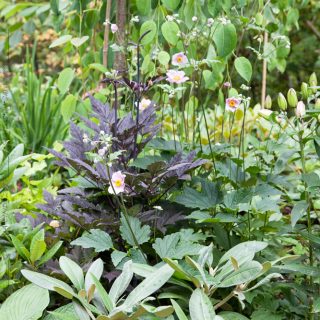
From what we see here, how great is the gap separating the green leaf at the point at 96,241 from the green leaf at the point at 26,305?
15cm

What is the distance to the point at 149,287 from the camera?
1.24m

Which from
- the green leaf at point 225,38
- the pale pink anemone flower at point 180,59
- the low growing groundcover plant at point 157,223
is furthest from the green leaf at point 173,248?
the green leaf at point 225,38

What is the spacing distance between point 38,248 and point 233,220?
20.2 inches

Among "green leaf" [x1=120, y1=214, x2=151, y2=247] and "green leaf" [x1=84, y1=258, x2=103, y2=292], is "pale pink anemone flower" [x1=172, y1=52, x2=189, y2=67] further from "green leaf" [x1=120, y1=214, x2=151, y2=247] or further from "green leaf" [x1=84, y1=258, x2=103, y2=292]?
"green leaf" [x1=84, y1=258, x2=103, y2=292]

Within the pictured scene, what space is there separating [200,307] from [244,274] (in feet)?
0.43

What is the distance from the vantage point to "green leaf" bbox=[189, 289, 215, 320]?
1229 millimetres

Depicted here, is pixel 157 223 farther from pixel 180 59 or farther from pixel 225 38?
pixel 225 38

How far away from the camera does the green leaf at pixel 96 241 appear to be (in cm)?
146

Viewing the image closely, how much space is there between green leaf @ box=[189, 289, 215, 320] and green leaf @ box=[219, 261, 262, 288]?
6 centimetres

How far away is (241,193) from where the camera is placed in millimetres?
1609

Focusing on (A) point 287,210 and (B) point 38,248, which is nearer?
(B) point 38,248

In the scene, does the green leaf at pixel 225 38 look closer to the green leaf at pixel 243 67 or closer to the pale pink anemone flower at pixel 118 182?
the green leaf at pixel 243 67

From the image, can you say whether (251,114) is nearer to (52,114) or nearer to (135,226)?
(52,114)

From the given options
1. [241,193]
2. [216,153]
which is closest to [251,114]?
[216,153]
